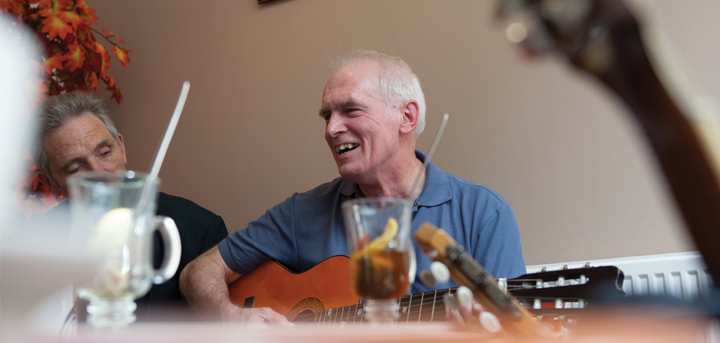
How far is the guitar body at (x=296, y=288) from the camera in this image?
1370 mm

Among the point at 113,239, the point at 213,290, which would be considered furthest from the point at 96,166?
the point at 113,239

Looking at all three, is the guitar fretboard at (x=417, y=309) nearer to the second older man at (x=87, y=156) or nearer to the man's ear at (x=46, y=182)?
the second older man at (x=87, y=156)

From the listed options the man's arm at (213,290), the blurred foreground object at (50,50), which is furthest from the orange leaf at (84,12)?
the man's arm at (213,290)

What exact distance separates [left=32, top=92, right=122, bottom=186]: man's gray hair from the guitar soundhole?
0.98 m

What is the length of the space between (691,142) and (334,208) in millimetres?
1275

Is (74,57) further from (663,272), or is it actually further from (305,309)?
(663,272)

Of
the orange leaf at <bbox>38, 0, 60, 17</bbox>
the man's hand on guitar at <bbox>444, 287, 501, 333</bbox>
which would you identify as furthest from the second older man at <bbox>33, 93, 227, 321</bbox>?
the man's hand on guitar at <bbox>444, 287, 501, 333</bbox>

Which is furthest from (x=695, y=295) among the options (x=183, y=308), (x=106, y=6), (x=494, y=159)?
(x=106, y=6)

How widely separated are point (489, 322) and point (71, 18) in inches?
81.8

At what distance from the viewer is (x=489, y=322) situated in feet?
1.74

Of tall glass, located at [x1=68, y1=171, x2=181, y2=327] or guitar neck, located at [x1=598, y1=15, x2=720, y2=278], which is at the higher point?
guitar neck, located at [x1=598, y1=15, x2=720, y2=278]

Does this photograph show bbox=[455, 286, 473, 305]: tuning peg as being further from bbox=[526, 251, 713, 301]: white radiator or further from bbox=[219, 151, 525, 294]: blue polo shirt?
bbox=[526, 251, 713, 301]: white radiator

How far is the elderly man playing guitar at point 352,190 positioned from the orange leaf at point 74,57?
0.99 metres

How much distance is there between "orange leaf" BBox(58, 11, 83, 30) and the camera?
2.04 meters
